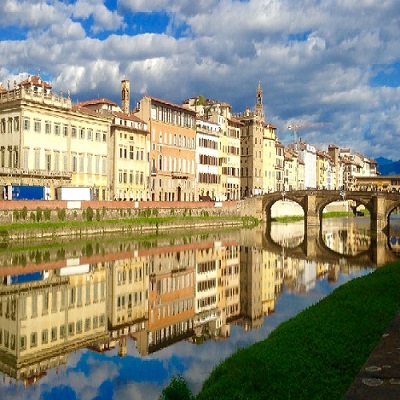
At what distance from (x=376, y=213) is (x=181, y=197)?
2820cm

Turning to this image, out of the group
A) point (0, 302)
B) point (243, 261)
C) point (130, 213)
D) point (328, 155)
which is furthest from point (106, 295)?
point (328, 155)

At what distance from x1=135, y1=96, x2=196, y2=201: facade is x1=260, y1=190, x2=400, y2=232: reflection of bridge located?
13685mm

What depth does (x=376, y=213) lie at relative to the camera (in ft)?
262

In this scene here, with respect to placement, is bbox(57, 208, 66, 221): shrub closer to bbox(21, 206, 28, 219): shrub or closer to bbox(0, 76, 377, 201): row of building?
bbox(21, 206, 28, 219): shrub

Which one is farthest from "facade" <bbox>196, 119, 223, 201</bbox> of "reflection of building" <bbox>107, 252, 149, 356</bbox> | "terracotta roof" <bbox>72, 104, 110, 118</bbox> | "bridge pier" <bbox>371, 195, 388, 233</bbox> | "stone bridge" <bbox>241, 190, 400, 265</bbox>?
"reflection of building" <bbox>107, 252, 149, 356</bbox>

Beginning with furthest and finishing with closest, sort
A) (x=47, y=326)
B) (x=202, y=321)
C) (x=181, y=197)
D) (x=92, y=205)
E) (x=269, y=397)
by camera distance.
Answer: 1. (x=181, y=197)
2. (x=92, y=205)
3. (x=202, y=321)
4. (x=47, y=326)
5. (x=269, y=397)

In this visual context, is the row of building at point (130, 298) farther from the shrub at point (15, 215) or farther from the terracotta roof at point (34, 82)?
the terracotta roof at point (34, 82)

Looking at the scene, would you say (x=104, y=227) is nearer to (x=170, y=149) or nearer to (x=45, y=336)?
(x=170, y=149)

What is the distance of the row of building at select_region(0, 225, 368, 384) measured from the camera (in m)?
19.5

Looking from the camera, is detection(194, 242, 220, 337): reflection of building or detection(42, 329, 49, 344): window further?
detection(194, 242, 220, 337): reflection of building

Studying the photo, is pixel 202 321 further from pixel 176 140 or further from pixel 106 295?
pixel 176 140

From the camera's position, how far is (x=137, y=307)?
83.2ft

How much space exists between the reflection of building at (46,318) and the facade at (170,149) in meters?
47.2

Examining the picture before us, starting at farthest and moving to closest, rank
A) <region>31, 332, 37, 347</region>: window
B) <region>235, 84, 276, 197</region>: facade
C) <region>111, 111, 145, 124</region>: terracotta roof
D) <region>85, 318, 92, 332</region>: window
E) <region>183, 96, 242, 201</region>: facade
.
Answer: <region>235, 84, 276, 197</region>: facade, <region>183, 96, 242, 201</region>: facade, <region>111, 111, 145, 124</region>: terracotta roof, <region>85, 318, 92, 332</region>: window, <region>31, 332, 37, 347</region>: window
